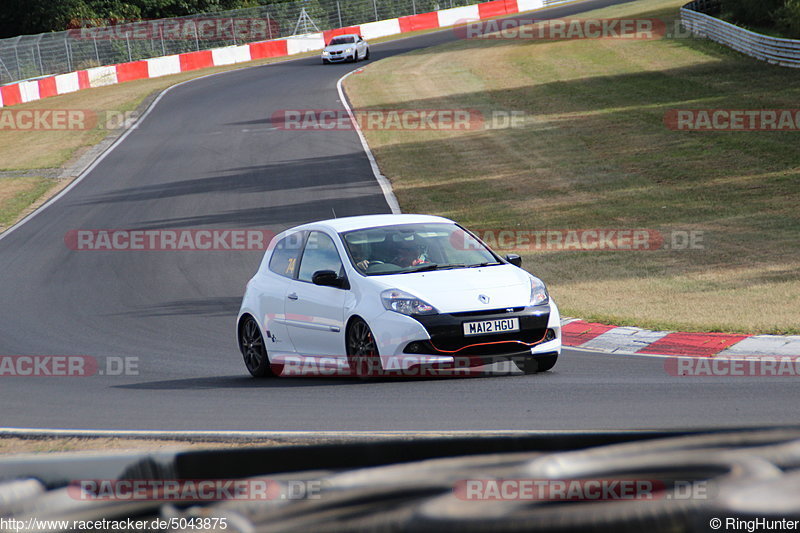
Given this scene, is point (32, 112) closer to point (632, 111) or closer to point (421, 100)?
point (421, 100)

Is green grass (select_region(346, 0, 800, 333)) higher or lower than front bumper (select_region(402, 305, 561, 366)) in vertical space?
lower

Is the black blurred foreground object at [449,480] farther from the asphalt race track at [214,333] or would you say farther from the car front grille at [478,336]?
the car front grille at [478,336]

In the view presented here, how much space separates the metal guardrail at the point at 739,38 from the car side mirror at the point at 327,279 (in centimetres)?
2807

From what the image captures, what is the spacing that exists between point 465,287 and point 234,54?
1967 inches

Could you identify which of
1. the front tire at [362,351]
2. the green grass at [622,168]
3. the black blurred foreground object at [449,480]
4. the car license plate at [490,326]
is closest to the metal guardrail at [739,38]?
the green grass at [622,168]

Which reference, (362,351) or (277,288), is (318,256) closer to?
(277,288)

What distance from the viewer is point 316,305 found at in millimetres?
10055

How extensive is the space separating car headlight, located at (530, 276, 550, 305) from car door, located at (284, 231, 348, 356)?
182cm

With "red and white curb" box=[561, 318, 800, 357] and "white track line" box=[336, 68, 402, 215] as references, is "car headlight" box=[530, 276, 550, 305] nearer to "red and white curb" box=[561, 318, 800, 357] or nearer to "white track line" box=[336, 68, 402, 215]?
"red and white curb" box=[561, 318, 800, 357]

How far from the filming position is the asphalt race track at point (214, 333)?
25.8 feet

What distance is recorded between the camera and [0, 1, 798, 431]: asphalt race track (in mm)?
7859

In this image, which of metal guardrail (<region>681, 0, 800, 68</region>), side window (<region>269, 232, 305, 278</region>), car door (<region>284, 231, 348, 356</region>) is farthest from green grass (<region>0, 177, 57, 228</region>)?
metal guardrail (<region>681, 0, 800, 68</region>)

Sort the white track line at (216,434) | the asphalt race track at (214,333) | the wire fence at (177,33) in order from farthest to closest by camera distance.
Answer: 1. the wire fence at (177,33)
2. the asphalt race track at (214,333)
3. the white track line at (216,434)

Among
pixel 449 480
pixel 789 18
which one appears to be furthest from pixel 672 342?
pixel 789 18
